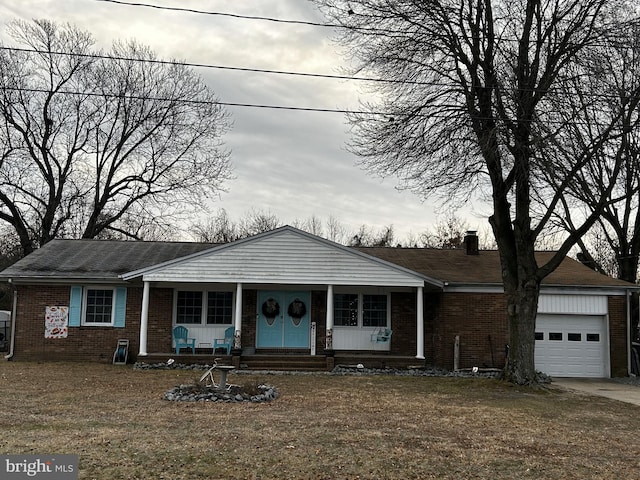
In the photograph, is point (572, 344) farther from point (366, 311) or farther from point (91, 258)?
point (91, 258)

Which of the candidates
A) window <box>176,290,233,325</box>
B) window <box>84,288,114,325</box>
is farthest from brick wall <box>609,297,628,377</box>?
window <box>84,288,114,325</box>

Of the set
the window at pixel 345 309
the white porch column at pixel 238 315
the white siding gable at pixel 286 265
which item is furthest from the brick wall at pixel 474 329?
the white porch column at pixel 238 315

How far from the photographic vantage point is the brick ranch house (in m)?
17.4

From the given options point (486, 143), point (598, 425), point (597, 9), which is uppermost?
point (597, 9)

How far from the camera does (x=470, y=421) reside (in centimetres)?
972

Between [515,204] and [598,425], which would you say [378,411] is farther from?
[515,204]

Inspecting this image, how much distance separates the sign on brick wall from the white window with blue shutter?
0.17m

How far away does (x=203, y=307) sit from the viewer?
62.1 feet

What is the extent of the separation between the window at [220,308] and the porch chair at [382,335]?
459 centimetres

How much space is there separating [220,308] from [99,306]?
146 inches

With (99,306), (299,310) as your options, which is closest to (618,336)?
(299,310)

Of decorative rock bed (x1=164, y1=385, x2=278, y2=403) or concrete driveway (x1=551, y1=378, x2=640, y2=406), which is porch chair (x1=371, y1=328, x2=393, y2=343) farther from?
decorative rock bed (x1=164, y1=385, x2=278, y2=403)

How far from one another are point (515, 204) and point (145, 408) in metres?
10.1

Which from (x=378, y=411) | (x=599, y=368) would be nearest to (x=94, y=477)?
(x=378, y=411)
